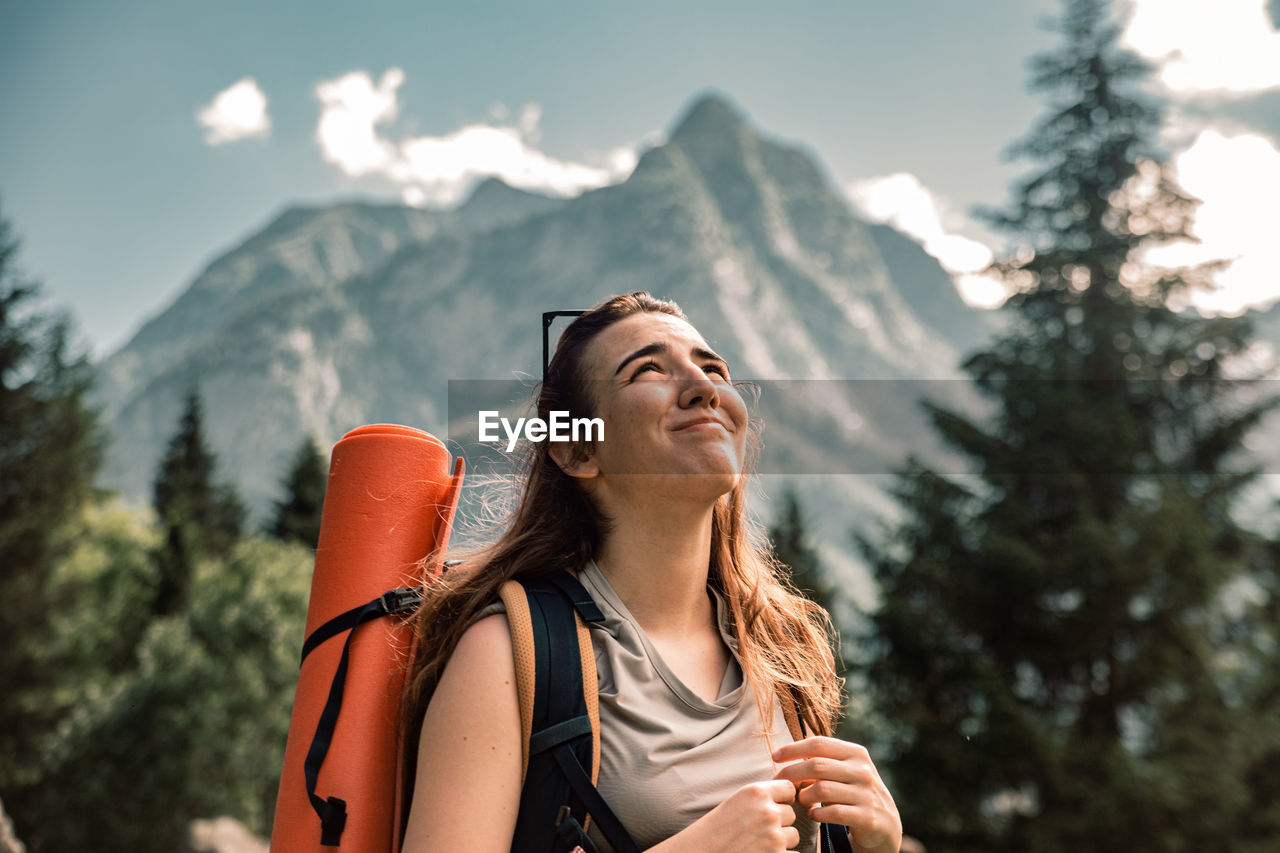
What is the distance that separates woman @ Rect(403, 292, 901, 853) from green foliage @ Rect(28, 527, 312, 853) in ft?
77.5

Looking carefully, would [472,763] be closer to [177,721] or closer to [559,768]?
[559,768]

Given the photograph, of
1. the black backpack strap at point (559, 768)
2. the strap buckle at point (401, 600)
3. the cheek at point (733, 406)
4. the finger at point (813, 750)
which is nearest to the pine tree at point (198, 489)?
the strap buckle at point (401, 600)

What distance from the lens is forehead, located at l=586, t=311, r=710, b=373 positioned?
238 cm

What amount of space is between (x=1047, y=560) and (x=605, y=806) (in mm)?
14870

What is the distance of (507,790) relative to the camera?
5.82 ft

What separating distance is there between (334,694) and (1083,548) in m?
14.4

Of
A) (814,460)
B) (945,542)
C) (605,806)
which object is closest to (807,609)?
(605,806)

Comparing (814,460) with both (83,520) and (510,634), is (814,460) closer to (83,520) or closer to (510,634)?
(83,520)

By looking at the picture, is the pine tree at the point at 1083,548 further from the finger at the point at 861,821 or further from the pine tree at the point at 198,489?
the pine tree at the point at 198,489

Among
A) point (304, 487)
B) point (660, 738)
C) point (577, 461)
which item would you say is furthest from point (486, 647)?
point (304, 487)

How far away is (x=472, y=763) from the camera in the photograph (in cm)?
176

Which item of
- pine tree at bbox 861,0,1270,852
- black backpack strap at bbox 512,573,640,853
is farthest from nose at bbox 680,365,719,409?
pine tree at bbox 861,0,1270,852
